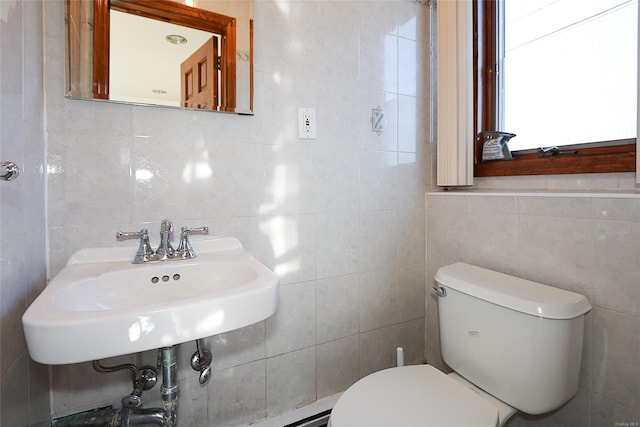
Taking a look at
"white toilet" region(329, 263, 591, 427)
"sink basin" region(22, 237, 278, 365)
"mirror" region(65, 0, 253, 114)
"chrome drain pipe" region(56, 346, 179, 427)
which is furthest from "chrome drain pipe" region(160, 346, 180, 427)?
"mirror" region(65, 0, 253, 114)

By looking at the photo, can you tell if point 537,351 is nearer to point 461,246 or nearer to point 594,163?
point 461,246

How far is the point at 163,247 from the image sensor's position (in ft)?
3.34

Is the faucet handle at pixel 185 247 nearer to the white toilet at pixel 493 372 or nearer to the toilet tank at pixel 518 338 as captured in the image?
the white toilet at pixel 493 372

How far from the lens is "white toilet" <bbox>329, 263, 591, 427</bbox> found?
892mm

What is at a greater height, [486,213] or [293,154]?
[293,154]

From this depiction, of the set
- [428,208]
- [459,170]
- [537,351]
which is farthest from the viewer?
[428,208]

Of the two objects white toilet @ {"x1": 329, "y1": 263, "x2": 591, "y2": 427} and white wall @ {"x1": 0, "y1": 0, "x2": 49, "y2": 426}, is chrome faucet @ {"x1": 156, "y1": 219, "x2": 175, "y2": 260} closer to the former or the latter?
white wall @ {"x1": 0, "y1": 0, "x2": 49, "y2": 426}

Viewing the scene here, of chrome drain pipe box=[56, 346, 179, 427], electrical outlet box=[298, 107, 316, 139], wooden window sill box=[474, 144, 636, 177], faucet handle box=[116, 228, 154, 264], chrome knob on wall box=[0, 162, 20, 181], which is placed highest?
electrical outlet box=[298, 107, 316, 139]

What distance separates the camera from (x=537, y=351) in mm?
925

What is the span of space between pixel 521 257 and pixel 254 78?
119 centimetres

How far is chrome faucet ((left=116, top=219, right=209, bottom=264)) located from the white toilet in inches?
25.7

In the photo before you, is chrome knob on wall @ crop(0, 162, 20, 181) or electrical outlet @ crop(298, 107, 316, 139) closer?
chrome knob on wall @ crop(0, 162, 20, 181)

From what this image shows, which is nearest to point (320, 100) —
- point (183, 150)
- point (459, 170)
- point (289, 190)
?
point (289, 190)

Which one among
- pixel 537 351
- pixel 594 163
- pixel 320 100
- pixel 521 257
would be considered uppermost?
pixel 320 100
